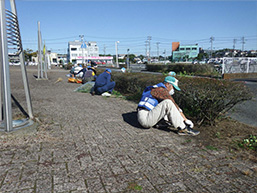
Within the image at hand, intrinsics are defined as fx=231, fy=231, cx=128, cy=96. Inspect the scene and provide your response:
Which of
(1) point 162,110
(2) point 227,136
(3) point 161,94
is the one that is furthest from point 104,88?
(2) point 227,136

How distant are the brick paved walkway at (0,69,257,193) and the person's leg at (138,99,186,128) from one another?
24 cm

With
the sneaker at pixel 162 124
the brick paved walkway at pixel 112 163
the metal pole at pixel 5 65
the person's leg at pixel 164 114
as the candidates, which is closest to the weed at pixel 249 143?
the brick paved walkway at pixel 112 163

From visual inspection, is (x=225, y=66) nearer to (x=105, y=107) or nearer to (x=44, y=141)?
(x=105, y=107)

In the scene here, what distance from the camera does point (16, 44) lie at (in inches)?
176

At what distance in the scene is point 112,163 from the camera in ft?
10.3

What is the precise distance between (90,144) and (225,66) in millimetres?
20151

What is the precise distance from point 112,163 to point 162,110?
1.57m

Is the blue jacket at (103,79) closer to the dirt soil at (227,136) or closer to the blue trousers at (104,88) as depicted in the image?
the blue trousers at (104,88)

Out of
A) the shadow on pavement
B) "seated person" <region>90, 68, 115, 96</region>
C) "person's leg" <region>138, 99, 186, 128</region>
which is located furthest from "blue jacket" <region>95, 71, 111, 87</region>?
"person's leg" <region>138, 99, 186, 128</region>

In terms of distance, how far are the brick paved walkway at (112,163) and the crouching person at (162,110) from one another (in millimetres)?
214

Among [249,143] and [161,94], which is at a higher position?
[161,94]

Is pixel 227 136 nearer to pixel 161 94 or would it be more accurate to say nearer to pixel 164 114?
pixel 164 114

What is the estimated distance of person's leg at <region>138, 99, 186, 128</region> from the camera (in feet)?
13.8

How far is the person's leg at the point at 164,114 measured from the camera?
422 centimetres
